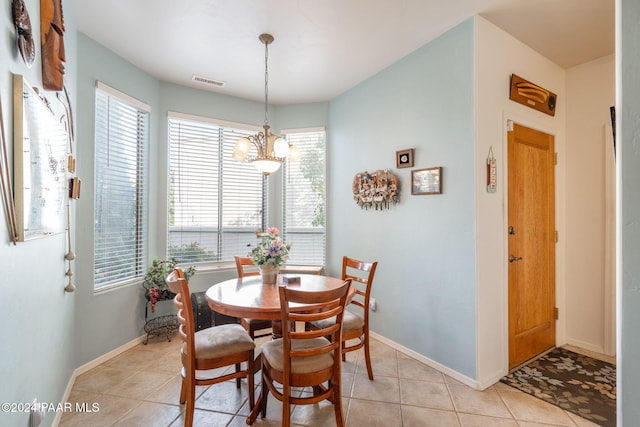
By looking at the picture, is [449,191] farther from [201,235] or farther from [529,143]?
[201,235]

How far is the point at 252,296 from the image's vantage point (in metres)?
2.04

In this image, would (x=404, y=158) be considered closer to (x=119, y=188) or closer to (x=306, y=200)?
(x=306, y=200)

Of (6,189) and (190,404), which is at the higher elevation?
(6,189)

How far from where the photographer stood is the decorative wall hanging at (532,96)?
2490 mm

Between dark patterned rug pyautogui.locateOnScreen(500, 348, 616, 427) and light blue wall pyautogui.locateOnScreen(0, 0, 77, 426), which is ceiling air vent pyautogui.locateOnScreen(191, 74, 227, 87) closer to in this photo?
light blue wall pyautogui.locateOnScreen(0, 0, 77, 426)

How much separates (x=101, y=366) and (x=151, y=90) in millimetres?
2842

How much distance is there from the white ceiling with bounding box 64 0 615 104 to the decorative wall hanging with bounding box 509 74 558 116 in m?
0.38

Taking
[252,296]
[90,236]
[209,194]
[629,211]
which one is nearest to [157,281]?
[90,236]

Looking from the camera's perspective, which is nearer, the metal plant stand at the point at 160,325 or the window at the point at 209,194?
the metal plant stand at the point at 160,325

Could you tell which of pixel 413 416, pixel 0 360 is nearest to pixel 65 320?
pixel 0 360

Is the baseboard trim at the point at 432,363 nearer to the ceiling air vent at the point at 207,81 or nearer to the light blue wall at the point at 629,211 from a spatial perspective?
the light blue wall at the point at 629,211

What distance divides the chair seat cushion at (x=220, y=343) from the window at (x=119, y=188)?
147 cm

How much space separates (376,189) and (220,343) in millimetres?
2072

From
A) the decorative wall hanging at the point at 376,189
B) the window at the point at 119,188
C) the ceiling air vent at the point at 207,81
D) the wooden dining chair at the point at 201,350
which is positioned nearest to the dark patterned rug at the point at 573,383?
the decorative wall hanging at the point at 376,189
